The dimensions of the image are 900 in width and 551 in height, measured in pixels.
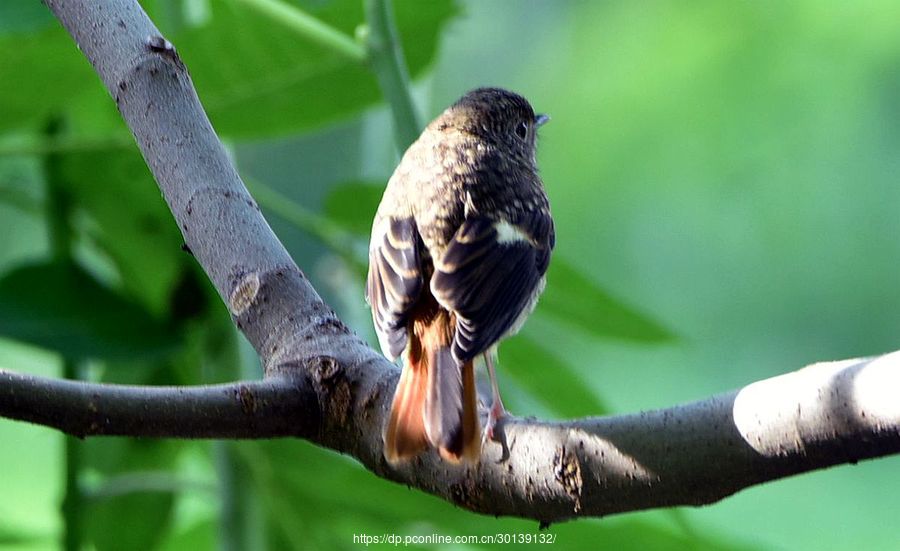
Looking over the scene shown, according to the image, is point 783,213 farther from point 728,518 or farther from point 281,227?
point 281,227

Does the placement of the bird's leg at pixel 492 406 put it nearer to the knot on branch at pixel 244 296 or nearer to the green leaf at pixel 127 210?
the knot on branch at pixel 244 296

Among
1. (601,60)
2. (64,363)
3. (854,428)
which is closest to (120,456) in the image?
(64,363)

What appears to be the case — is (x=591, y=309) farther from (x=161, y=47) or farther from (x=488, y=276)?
(x=161, y=47)

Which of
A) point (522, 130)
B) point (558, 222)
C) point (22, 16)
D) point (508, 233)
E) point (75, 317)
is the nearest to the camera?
point (22, 16)

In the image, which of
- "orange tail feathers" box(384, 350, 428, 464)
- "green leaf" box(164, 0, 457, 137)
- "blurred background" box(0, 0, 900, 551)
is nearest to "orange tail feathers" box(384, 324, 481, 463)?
"orange tail feathers" box(384, 350, 428, 464)

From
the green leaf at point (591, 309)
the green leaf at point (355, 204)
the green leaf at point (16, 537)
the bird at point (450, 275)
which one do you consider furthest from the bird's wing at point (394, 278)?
the green leaf at point (16, 537)

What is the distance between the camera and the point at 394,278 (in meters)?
1.82

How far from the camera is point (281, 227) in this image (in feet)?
7.80

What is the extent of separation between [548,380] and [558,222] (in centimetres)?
486

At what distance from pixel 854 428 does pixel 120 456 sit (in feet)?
6.00

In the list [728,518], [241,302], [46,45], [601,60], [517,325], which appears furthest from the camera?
[601,60]

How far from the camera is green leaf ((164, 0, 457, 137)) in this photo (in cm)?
196

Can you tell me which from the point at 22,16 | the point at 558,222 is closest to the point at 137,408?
the point at 22,16

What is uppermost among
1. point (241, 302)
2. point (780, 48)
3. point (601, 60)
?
point (601, 60)
